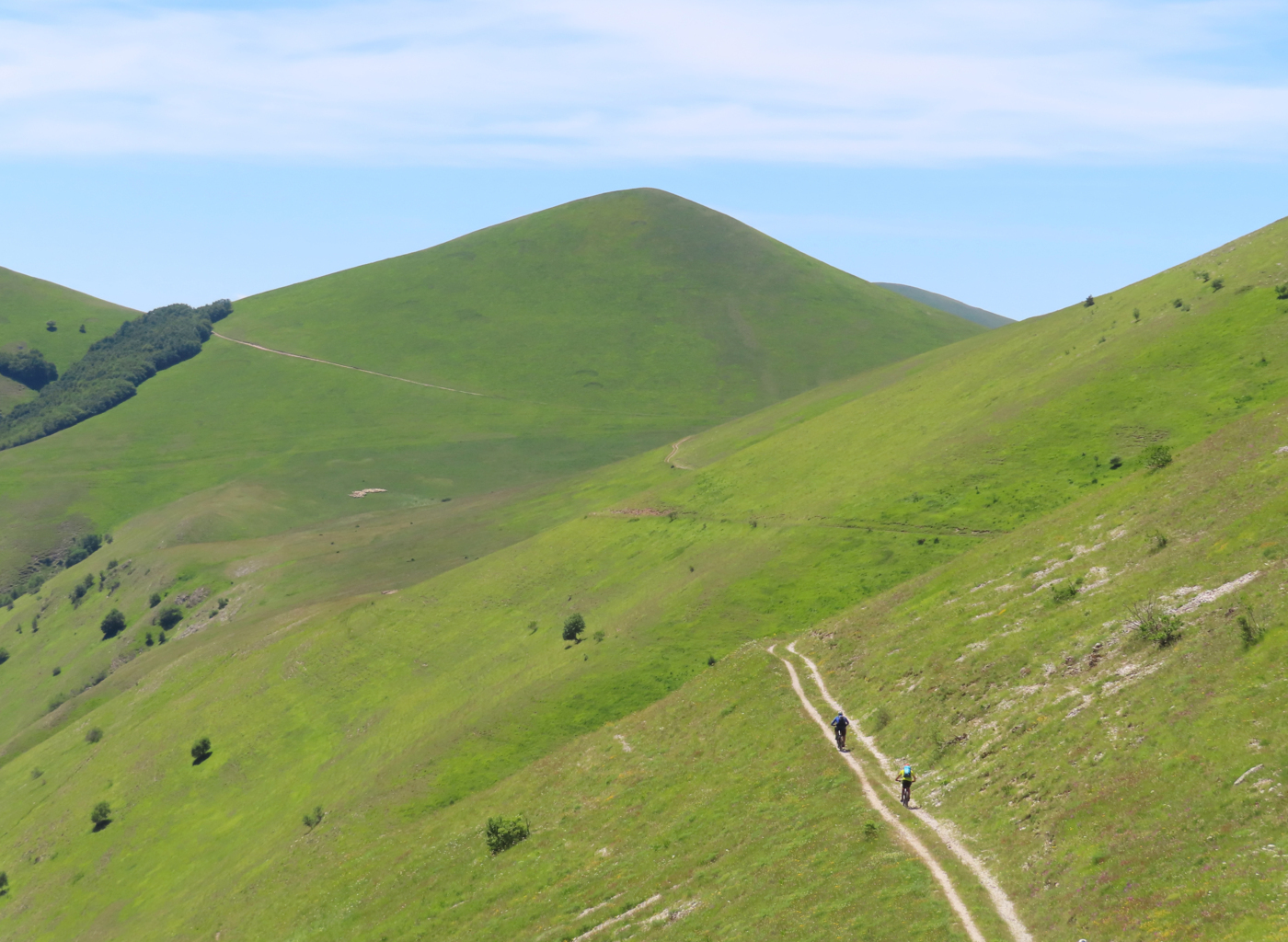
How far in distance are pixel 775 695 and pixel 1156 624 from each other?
22.3 m

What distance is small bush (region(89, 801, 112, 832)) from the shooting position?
87.6 m

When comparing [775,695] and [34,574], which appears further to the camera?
[34,574]

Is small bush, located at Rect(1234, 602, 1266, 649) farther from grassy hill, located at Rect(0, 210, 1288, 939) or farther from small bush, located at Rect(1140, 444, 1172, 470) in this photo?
small bush, located at Rect(1140, 444, 1172, 470)

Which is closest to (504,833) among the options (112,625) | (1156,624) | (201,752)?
(1156,624)

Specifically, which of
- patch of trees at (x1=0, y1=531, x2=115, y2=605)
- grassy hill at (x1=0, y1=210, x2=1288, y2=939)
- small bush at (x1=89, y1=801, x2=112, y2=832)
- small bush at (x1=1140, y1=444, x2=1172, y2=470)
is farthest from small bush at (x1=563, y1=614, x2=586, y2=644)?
patch of trees at (x1=0, y1=531, x2=115, y2=605)

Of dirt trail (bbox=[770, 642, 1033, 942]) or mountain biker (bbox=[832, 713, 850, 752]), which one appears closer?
dirt trail (bbox=[770, 642, 1033, 942])

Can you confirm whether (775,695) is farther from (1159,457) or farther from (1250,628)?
(1159,457)

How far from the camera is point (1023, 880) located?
2892 centimetres

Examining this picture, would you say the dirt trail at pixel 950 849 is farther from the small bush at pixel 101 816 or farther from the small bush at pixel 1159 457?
the small bush at pixel 101 816

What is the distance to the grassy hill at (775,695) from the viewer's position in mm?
31562

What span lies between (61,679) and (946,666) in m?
134

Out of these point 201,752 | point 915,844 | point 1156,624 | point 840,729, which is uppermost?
point 1156,624

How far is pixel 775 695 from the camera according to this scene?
55.6 meters

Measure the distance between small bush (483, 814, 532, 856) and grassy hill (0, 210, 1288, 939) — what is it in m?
0.89
